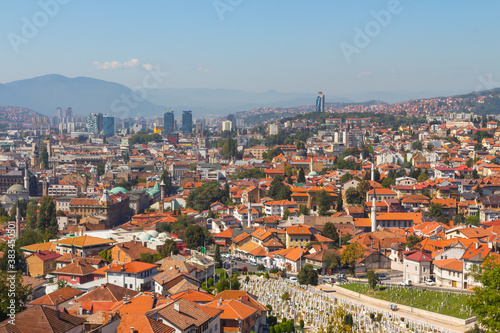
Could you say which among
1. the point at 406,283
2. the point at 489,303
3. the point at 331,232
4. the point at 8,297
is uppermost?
the point at 8,297

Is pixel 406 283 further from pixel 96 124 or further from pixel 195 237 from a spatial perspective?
pixel 96 124

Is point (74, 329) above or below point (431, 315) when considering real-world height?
above

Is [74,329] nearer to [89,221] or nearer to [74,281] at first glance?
[74,281]

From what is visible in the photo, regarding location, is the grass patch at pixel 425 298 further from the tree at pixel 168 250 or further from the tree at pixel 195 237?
the tree at pixel 195 237

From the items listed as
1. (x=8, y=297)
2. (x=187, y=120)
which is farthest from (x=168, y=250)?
(x=187, y=120)

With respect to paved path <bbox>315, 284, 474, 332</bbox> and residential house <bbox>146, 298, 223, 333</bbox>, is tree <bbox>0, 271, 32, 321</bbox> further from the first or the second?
paved path <bbox>315, 284, 474, 332</bbox>

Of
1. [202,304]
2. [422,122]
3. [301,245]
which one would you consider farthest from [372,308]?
[422,122]
